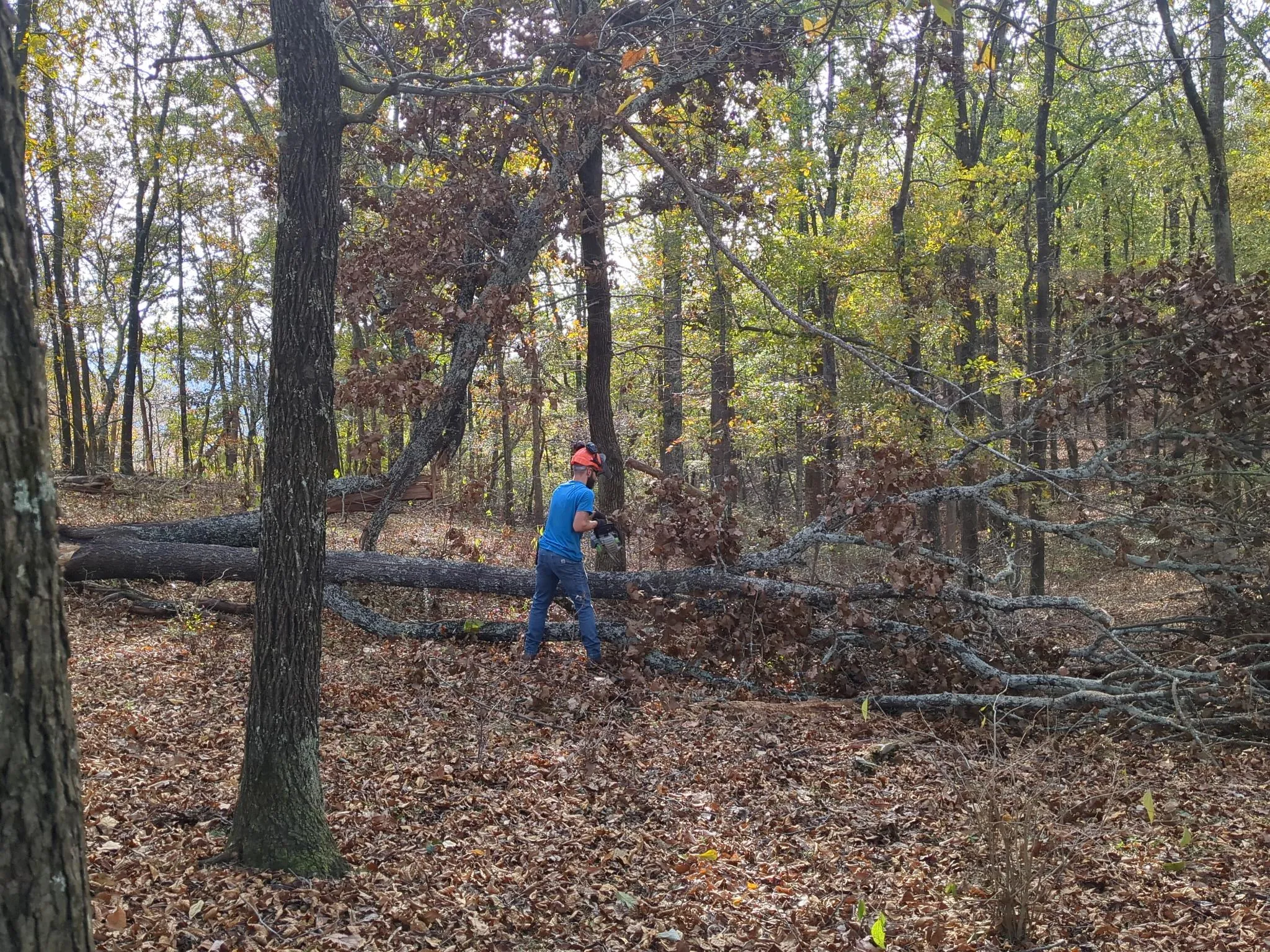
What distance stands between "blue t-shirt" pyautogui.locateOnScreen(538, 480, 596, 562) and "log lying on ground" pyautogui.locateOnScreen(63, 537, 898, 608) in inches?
36.3

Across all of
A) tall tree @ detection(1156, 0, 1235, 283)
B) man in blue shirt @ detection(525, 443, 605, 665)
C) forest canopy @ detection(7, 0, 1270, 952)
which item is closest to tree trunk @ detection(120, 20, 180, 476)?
forest canopy @ detection(7, 0, 1270, 952)

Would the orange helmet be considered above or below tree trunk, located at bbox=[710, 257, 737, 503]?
below

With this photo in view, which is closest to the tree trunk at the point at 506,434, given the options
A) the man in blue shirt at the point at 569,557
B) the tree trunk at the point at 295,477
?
the man in blue shirt at the point at 569,557

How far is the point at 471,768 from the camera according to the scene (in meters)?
5.44

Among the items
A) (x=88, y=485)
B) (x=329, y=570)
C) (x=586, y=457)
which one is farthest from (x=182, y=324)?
(x=586, y=457)

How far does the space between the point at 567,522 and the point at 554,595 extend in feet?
2.51

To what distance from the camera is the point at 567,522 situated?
750 centimetres

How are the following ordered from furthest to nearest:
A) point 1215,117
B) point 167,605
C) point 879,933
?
point 1215,117
point 167,605
point 879,933

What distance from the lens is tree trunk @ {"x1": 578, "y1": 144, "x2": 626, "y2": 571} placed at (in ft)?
33.7

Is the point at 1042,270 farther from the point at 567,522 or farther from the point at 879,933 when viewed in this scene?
the point at 879,933

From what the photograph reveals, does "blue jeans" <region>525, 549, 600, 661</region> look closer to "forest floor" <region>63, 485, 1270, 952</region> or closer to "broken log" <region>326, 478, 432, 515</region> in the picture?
"forest floor" <region>63, 485, 1270, 952</region>

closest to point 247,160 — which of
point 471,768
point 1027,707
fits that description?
point 471,768

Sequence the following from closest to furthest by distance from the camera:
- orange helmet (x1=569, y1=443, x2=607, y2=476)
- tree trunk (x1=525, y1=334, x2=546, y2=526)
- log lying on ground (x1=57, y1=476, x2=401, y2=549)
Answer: orange helmet (x1=569, y1=443, x2=607, y2=476), log lying on ground (x1=57, y1=476, x2=401, y2=549), tree trunk (x1=525, y1=334, x2=546, y2=526)

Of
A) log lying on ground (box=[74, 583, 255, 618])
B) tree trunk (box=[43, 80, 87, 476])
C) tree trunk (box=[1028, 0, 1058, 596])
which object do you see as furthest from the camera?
tree trunk (box=[43, 80, 87, 476])
